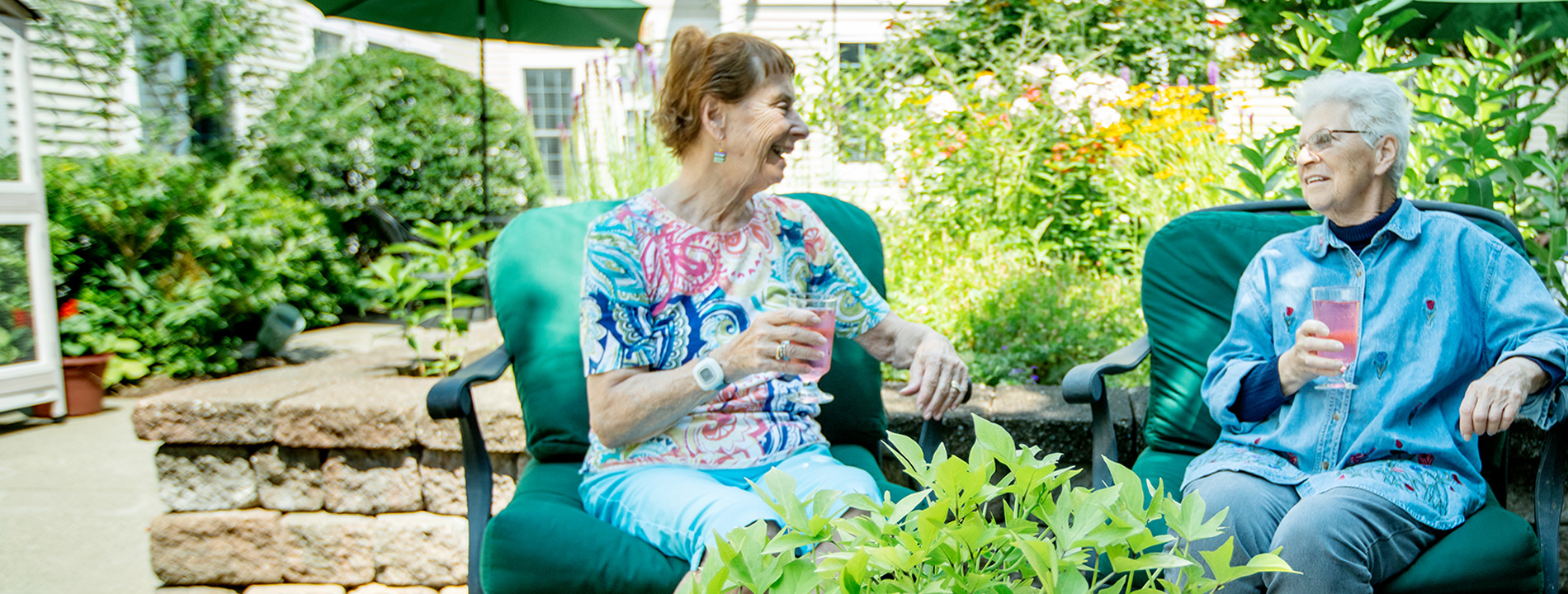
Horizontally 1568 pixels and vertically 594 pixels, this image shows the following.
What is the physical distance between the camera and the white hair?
187 centimetres

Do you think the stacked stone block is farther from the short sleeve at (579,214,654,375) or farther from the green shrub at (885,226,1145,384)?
the green shrub at (885,226,1145,384)

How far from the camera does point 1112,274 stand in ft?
16.1

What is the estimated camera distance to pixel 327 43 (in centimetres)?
955

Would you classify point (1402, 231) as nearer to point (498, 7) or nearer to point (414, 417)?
point (414, 417)

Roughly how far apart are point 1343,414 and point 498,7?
12.1 feet

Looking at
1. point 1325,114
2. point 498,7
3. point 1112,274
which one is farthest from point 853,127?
point 1325,114

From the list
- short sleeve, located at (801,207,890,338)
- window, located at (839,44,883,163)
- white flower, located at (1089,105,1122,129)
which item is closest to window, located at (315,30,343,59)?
window, located at (839,44,883,163)

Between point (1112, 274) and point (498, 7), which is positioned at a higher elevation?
point (498, 7)

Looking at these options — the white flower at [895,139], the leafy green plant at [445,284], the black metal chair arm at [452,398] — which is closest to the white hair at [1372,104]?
the black metal chair arm at [452,398]

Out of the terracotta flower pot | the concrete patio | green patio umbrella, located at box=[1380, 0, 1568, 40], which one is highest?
green patio umbrella, located at box=[1380, 0, 1568, 40]

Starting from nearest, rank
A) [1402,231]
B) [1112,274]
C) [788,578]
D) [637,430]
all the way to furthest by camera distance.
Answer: [788,578]
[637,430]
[1402,231]
[1112,274]

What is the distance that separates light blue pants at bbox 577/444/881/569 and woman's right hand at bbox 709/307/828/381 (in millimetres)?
166

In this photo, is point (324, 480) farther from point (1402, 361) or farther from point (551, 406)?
point (1402, 361)

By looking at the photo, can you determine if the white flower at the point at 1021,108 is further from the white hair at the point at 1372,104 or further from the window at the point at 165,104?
the window at the point at 165,104
